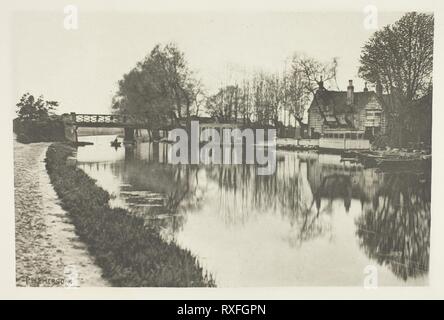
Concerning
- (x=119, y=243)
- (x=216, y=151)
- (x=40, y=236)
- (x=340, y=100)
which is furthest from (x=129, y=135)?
(x=340, y=100)

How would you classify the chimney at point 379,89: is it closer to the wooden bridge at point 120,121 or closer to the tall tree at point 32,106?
the wooden bridge at point 120,121

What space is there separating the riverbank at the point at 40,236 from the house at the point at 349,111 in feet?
6.21

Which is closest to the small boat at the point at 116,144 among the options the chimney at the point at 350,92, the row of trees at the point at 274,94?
the row of trees at the point at 274,94

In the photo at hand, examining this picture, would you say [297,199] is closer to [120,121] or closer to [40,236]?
[120,121]

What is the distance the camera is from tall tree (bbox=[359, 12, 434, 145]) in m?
3.30

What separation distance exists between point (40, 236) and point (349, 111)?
2.38m

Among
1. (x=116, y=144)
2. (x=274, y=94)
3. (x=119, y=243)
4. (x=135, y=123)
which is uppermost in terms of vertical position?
(x=274, y=94)

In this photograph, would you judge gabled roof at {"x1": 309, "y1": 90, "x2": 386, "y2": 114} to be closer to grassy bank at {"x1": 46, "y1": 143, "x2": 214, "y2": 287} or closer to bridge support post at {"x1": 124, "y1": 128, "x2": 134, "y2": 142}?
bridge support post at {"x1": 124, "y1": 128, "x2": 134, "y2": 142}

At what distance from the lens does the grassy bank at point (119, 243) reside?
126 inches

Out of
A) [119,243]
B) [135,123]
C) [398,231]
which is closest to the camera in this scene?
[119,243]

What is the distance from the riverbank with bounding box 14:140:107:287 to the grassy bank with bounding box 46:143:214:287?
0.07 m

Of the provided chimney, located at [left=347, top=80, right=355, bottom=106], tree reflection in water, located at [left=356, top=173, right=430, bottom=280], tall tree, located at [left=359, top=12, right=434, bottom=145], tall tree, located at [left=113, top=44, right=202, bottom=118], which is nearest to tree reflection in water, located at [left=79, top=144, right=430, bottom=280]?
tree reflection in water, located at [left=356, top=173, right=430, bottom=280]

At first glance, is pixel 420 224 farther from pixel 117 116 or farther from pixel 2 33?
pixel 2 33

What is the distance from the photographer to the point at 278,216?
3332 mm
